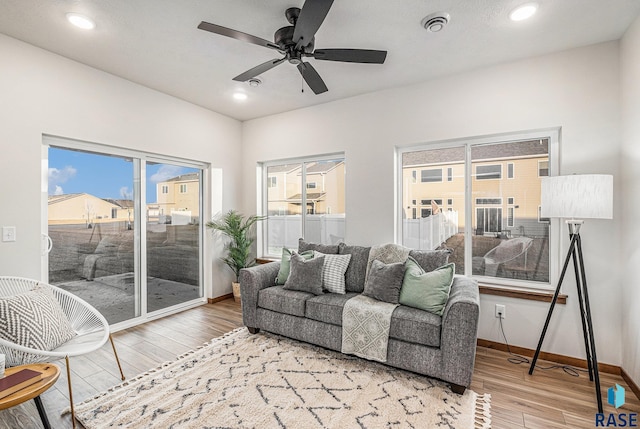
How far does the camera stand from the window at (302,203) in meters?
4.14

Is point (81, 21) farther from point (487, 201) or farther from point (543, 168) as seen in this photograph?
point (543, 168)

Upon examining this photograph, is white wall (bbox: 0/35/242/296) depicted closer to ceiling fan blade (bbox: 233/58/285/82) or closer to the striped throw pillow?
ceiling fan blade (bbox: 233/58/285/82)

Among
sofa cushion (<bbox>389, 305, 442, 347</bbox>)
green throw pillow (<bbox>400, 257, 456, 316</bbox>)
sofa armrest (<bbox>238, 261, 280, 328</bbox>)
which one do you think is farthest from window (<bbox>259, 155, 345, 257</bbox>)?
sofa cushion (<bbox>389, 305, 442, 347</bbox>)

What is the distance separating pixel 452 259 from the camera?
3.31m

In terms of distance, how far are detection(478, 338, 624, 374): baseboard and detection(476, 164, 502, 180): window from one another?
1.65 meters

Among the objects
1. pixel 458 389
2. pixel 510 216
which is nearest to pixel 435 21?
pixel 510 216

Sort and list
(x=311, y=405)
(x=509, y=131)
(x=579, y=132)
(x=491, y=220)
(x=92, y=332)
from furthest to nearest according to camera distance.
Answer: (x=491, y=220) < (x=509, y=131) < (x=579, y=132) < (x=92, y=332) < (x=311, y=405)

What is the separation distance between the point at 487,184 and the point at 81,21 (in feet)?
12.6

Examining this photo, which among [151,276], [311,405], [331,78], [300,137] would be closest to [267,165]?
[300,137]

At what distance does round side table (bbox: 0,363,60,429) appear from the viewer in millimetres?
1456

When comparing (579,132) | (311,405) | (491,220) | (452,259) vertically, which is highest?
(579,132)

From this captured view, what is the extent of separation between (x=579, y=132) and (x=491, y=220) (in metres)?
1.04

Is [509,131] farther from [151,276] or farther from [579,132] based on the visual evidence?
[151,276]

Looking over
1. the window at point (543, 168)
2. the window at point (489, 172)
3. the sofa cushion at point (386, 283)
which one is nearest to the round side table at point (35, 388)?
the sofa cushion at point (386, 283)
